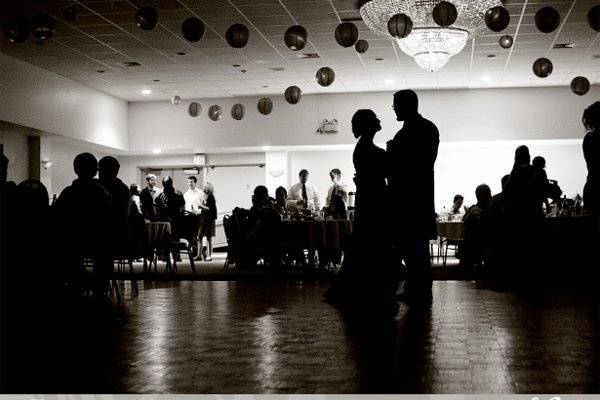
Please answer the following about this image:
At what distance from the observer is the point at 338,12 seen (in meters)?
9.44

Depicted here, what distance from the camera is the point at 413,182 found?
523 centimetres

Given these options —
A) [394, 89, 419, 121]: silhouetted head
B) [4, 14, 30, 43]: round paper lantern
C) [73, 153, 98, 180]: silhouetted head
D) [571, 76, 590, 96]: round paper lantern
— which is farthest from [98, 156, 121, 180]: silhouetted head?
[571, 76, 590, 96]: round paper lantern

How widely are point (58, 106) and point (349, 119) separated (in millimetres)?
6075

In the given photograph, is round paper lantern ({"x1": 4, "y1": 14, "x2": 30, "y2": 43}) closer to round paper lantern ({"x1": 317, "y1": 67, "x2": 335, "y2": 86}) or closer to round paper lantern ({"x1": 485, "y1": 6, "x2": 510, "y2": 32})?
round paper lantern ({"x1": 317, "y1": 67, "x2": 335, "y2": 86})

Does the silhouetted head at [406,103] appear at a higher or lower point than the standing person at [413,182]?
higher

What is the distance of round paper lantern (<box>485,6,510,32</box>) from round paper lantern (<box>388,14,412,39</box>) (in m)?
0.80

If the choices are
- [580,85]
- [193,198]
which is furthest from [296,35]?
[193,198]

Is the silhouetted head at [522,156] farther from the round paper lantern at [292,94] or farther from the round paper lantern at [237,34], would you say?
the round paper lantern at [292,94]

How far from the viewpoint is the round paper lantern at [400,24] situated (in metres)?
7.44

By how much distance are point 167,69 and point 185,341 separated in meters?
9.65

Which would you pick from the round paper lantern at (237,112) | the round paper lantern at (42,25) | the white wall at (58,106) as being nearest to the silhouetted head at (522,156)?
the round paper lantern at (42,25)

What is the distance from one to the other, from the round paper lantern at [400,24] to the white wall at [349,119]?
803 cm

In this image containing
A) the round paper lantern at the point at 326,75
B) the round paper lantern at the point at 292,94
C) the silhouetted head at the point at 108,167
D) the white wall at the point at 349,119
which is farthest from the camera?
the white wall at the point at 349,119

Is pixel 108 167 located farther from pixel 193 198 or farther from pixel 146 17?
pixel 193 198
